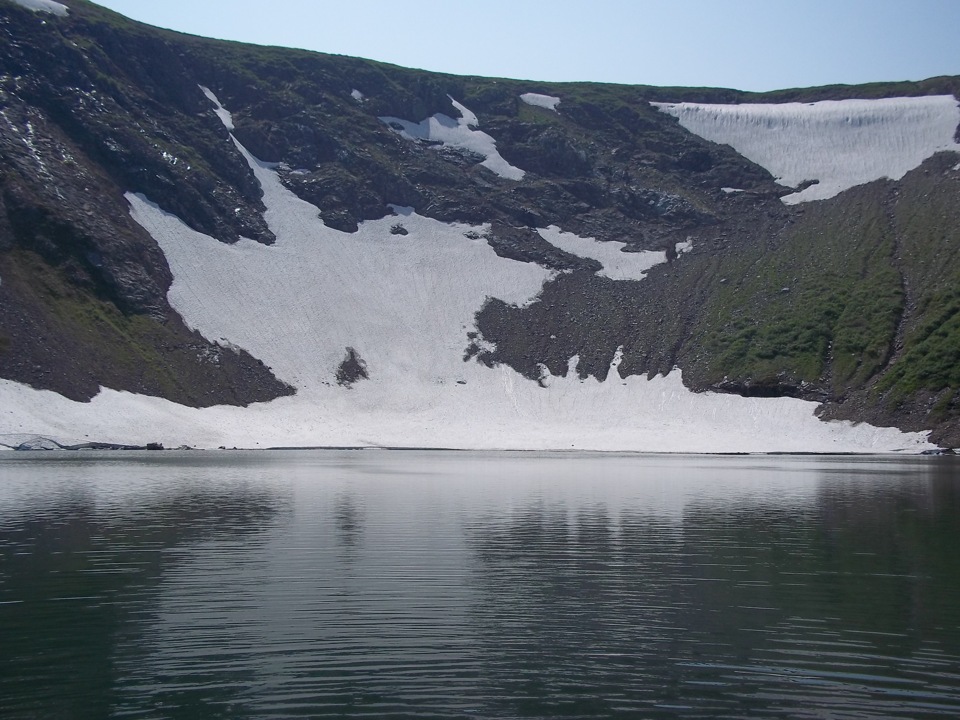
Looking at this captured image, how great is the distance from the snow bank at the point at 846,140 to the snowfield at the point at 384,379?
141ft

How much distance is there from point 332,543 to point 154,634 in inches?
497

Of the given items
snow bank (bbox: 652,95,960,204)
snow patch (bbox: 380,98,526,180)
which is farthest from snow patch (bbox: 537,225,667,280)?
snow bank (bbox: 652,95,960,204)

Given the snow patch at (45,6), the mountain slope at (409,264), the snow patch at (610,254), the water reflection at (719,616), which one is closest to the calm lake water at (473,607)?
the water reflection at (719,616)

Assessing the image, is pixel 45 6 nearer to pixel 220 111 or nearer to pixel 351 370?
pixel 220 111

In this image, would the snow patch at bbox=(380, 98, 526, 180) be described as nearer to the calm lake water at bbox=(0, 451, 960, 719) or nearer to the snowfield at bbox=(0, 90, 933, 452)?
the snowfield at bbox=(0, 90, 933, 452)

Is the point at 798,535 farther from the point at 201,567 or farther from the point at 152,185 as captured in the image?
the point at 152,185

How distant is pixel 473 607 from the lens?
23062mm

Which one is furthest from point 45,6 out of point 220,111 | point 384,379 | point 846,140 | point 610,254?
point 846,140

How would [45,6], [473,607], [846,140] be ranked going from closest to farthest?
[473,607], [45,6], [846,140]

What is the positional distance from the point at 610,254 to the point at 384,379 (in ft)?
175

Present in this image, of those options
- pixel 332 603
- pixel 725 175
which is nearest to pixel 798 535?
pixel 332 603

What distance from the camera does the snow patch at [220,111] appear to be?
172 meters

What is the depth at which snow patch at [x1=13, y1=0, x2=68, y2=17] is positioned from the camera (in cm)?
15409

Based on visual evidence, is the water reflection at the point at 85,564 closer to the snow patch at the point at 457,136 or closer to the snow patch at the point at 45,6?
the snow patch at the point at 45,6
